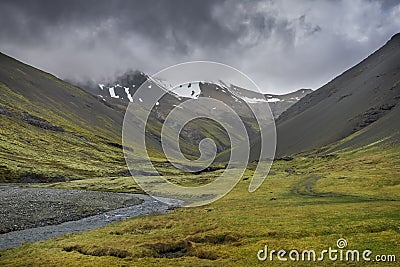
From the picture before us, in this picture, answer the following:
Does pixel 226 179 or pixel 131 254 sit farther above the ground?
pixel 226 179

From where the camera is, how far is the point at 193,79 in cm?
9856

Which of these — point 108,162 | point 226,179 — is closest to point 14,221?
point 226,179

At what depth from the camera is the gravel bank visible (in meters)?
50.6

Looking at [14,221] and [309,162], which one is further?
[309,162]

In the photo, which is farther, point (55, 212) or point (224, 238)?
point (55, 212)

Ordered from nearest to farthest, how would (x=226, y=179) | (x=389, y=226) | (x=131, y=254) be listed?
(x=131, y=254), (x=389, y=226), (x=226, y=179)

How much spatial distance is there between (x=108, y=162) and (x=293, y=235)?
159296 mm

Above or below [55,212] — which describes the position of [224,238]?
above

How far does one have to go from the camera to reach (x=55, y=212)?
68.1 m

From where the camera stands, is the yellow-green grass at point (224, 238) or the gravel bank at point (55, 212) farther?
the gravel bank at point (55, 212)

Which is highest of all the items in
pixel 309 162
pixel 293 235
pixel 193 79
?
pixel 193 79

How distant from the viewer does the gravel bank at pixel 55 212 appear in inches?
1992

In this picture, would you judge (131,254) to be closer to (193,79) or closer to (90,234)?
(90,234)

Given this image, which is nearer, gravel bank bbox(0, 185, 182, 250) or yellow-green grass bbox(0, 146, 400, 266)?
yellow-green grass bbox(0, 146, 400, 266)
